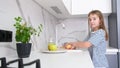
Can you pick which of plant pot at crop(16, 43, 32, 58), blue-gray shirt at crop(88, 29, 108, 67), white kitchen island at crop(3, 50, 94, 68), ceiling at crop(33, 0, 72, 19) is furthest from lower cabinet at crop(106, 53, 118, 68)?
plant pot at crop(16, 43, 32, 58)

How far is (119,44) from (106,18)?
66 cm

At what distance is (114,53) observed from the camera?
2.49m

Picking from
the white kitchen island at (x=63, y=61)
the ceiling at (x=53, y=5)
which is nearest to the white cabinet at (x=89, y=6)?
the ceiling at (x=53, y=5)

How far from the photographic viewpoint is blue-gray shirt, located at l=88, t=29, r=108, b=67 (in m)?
1.88

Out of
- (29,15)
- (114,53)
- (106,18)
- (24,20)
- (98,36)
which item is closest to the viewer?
(24,20)

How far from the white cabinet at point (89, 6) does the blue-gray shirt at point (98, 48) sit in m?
0.86

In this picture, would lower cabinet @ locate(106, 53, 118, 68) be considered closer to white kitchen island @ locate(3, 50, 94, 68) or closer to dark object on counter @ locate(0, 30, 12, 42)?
white kitchen island @ locate(3, 50, 94, 68)

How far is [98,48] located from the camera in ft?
6.38

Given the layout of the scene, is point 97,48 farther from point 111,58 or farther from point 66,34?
point 66,34

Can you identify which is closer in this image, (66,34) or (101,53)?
(101,53)

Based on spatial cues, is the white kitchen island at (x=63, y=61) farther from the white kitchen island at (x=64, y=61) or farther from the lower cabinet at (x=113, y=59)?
the lower cabinet at (x=113, y=59)

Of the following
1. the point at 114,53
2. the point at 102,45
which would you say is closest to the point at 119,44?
the point at 114,53

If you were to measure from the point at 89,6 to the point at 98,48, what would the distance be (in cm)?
96

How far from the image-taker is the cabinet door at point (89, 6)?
2.70 meters
